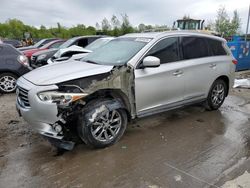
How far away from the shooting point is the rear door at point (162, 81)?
426cm

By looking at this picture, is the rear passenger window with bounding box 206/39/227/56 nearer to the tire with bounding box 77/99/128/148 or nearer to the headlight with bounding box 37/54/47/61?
the tire with bounding box 77/99/128/148

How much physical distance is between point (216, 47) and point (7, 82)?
588 cm

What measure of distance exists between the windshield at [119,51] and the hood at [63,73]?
1.02 ft

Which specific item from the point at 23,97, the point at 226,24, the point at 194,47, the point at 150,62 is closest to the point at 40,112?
the point at 23,97

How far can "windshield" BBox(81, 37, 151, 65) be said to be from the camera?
4355 millimetres

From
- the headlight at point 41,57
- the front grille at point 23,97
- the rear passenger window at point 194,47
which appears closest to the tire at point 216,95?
the rear passenger window at point 194,47

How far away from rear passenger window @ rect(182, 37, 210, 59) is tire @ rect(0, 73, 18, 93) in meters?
5.21

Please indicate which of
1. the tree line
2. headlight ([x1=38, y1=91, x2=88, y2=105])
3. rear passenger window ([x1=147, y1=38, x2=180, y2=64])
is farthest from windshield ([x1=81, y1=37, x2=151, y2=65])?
the tree line

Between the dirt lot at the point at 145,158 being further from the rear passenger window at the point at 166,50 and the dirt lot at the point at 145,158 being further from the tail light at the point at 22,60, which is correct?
the tail light at the point at 22,60

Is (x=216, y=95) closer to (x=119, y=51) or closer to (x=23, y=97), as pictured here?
(x=119, y=51)

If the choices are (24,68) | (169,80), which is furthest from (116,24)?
(169,80)

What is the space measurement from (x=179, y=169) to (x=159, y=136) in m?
1.13

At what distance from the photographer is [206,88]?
545 cm

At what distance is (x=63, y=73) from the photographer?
3.83 metres
